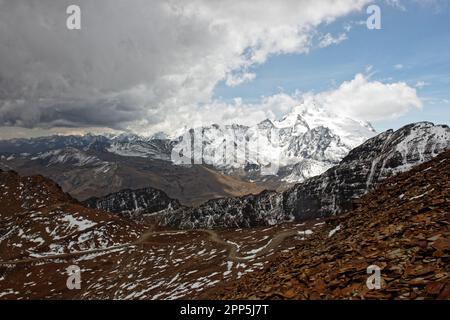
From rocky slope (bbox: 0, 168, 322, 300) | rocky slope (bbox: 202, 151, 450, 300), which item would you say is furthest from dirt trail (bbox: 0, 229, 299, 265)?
rocky slope (bbox: 202, 151, 450, 300)

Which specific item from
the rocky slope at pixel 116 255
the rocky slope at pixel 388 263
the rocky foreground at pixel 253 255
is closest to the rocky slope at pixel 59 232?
the rocky slope at pixel 116 255

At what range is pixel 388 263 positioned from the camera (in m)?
15.5

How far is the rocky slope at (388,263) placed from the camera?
43.0ft

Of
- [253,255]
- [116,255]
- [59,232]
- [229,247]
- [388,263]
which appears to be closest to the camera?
[388,263]

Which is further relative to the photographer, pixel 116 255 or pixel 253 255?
pixel 116 255

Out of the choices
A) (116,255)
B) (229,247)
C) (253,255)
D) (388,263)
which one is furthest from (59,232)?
(388,263)

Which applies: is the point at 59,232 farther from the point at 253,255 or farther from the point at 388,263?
the point at 388,263

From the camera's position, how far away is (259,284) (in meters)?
21.1

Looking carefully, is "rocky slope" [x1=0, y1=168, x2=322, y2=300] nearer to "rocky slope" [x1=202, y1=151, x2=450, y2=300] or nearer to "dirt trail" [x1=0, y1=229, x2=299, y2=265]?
"dirt trail" [x1=0, y1=229, x2=299, y2=265]

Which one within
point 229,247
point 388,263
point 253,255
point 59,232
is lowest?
point 59,232

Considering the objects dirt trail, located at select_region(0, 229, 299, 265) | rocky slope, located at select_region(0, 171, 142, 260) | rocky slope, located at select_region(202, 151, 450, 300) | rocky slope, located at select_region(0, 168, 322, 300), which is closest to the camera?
rocky slope, located at select_region(202, 151, 450, 300)

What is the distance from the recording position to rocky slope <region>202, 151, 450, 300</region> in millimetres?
13117
